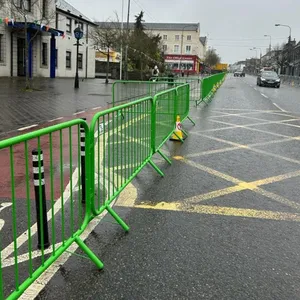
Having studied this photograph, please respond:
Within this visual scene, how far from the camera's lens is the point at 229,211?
481 cm

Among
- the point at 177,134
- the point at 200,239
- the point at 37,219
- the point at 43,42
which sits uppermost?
the point at 43,42

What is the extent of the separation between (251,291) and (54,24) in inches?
1484

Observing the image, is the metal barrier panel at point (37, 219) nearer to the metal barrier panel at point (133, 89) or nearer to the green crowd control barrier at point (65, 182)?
the green crowd control barrier at point (65, 182)

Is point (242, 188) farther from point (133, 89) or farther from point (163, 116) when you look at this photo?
point (133, 89)

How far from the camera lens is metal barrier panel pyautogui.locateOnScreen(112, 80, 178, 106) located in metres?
14.4

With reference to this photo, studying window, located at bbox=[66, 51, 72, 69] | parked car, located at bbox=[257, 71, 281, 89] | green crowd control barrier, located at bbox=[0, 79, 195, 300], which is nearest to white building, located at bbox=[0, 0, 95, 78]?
window, located at bbox=[66, 51, 72, 69]

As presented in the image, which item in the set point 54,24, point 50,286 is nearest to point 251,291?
point 50,286

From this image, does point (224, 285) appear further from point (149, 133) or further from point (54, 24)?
point (54, 24)

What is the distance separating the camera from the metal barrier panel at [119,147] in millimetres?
4317

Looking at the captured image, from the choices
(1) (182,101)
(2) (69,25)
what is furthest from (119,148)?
(2) (69,25)

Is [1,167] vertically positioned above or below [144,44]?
below

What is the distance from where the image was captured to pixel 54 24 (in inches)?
1469

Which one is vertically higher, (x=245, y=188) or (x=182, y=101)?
(x=182, y=101)

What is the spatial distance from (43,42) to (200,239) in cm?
3543
